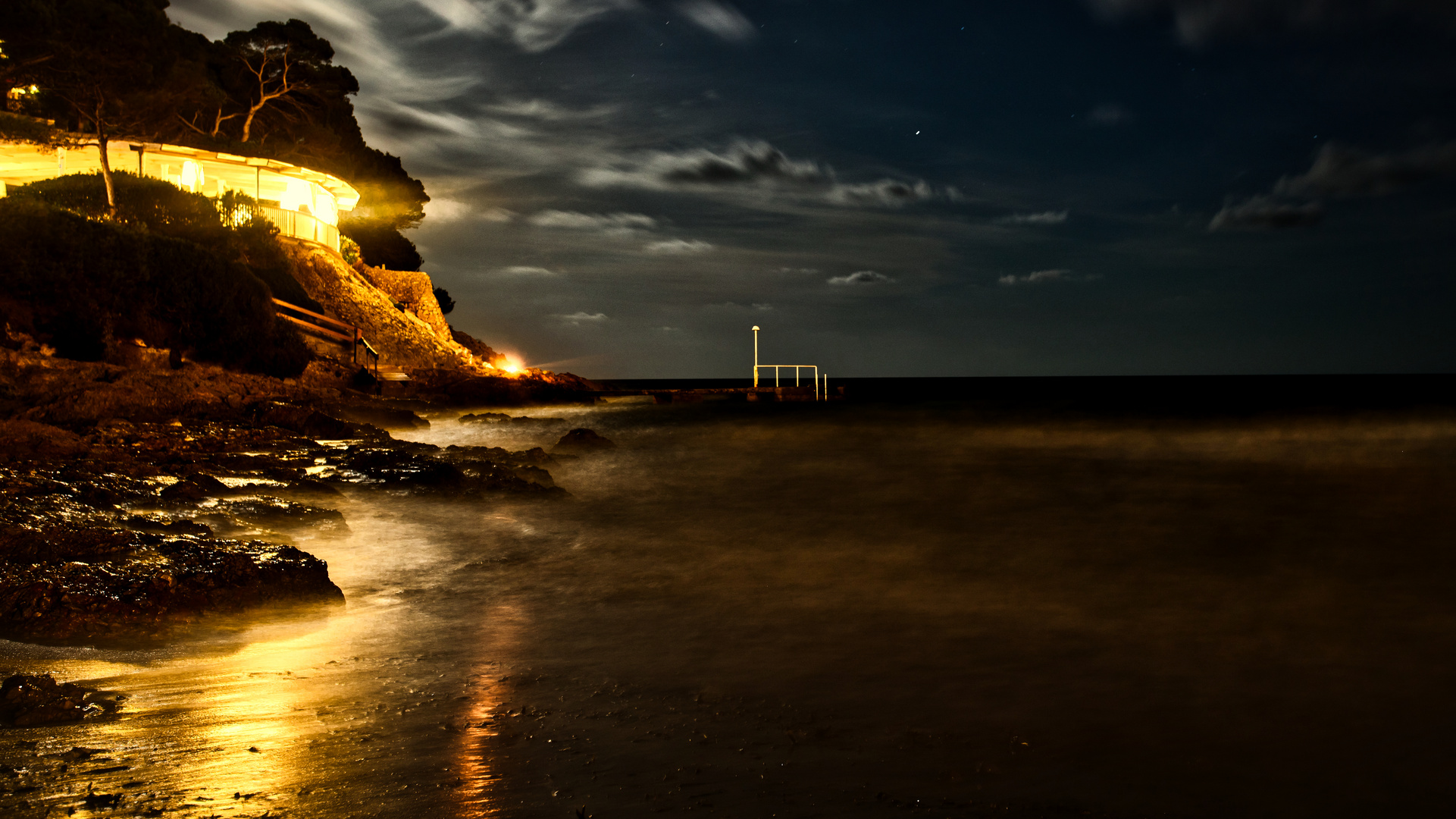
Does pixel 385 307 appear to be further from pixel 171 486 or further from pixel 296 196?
pixel 171 486

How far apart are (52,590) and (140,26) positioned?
27.2 m

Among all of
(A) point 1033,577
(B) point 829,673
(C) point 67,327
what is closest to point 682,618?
(B) point 829,673

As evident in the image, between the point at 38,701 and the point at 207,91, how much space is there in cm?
3696

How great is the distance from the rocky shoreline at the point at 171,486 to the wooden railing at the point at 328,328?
28.2ft

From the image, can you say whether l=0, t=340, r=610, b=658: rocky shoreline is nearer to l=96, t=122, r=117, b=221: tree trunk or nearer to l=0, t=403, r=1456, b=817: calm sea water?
l=0, t=403, r=1456, b=817: calm sea water

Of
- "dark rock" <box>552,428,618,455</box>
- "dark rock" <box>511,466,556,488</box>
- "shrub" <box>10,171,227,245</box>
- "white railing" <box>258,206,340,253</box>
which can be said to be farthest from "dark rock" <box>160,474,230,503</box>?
"white railing" <box>258,206,340,253</box>

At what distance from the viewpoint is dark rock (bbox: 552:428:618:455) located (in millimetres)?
21547

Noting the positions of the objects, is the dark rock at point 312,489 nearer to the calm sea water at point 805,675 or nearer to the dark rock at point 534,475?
the calm sea water at point 805,675

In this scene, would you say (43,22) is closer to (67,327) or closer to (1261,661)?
(67,327)

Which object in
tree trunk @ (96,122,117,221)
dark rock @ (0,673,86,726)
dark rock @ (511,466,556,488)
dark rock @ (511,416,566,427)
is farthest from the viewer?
dark rock @ (511,416,566,427)

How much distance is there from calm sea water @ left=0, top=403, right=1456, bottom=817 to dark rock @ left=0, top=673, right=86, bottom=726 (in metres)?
0.14

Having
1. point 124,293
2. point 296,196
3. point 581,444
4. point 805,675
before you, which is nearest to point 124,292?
point 124,293

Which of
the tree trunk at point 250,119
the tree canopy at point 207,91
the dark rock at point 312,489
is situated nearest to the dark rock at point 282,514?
the dark rock at point 312,489

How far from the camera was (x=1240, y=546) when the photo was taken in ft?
37.9
